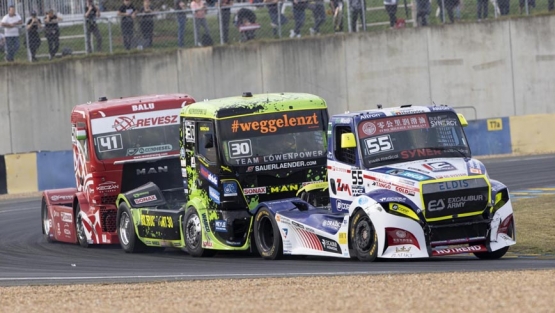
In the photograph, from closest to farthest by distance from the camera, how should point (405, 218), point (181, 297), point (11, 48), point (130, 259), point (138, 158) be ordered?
point (181, 297) → point (405, 218) → point (130, 259) → point (138, 158) → point (11, 48)

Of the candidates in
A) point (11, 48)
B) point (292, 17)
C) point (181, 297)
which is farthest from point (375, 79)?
point (181, 297)

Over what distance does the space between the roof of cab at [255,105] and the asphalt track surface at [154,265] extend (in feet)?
6.85

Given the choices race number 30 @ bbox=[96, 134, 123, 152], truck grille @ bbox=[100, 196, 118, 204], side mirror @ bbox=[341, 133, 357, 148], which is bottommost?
truck grille @ bbox=[100, 196, 118, 204]

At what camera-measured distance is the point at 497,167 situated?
26.8 metres

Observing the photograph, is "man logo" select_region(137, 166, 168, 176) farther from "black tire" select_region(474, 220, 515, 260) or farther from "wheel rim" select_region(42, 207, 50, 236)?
"black tire" select_region(474, 220, 515, 260)

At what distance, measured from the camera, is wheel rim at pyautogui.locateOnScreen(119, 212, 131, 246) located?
17.5 m

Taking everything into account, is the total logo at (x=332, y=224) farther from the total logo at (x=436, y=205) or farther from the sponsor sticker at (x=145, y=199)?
the sponsor sticker at (x=145, y=199)

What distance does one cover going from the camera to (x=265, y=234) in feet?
48.9

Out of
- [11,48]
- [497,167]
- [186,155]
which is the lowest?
[497,167]

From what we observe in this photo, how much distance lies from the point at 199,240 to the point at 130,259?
1318 mm

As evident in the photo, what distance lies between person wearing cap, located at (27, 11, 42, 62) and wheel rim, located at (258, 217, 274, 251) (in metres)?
17.7

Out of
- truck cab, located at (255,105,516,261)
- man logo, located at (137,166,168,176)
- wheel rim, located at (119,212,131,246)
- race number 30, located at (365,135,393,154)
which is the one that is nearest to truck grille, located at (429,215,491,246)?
truck cab, located at (255,105,516,261)

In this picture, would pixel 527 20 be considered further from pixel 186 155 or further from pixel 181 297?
pixel 181 297

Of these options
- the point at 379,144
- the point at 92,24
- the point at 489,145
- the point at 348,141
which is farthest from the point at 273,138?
the point at 92,24
